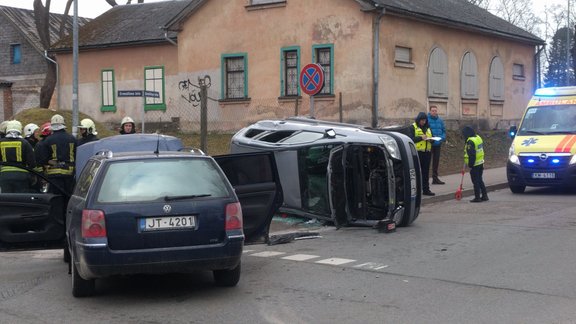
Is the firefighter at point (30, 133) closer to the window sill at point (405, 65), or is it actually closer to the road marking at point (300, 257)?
the road marking at point (300, 257)

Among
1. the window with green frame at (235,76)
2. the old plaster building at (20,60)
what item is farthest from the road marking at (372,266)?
the old plaster building at (20,60)

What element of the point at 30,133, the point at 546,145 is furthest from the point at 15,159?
the point at 546,145

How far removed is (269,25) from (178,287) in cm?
1941

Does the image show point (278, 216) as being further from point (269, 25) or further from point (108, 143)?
point (269, 25)

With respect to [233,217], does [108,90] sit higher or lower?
higher

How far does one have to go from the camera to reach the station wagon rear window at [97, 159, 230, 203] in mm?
7344

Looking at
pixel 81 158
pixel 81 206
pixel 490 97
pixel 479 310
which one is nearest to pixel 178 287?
pixel 81 206

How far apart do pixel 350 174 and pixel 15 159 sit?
4916 mm

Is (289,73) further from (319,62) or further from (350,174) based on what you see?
(350,174)

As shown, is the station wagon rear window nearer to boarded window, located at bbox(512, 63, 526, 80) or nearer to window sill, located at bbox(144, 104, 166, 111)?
window sill, located at bbox(144, 104, 166, 111)

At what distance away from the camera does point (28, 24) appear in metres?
47.6

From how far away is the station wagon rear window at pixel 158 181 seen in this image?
289 inches

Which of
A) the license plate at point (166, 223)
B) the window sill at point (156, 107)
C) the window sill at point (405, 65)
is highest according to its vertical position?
the window sill at point (405, 65)

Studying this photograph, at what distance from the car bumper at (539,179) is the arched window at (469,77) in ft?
43.1
